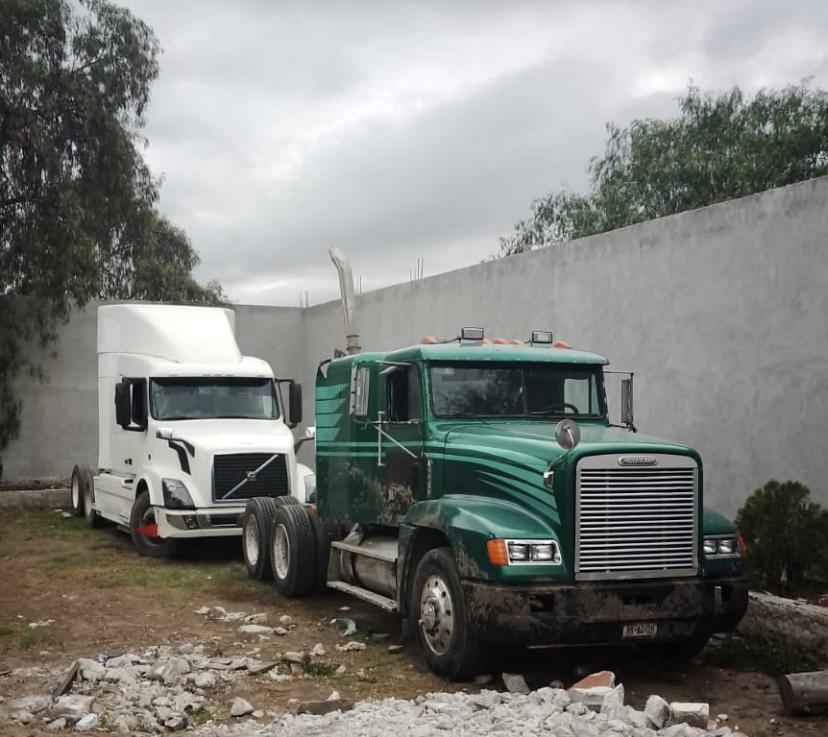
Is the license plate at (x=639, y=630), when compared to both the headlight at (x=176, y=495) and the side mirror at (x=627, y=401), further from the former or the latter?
the headlight at (x=176, y=495)

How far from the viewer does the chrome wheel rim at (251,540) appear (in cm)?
1105

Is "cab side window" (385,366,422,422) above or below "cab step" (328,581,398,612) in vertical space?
above

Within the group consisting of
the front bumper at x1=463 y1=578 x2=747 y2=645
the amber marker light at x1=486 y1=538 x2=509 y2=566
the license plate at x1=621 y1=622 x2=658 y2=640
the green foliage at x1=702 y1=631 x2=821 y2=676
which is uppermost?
the amber marker light at x1=486 y1=538 x2=509 y2=566

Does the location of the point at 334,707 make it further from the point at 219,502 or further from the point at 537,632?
the point at 219,502

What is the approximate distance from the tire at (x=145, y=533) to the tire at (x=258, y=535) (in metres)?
1.78

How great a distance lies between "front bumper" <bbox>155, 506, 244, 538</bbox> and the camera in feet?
40.0

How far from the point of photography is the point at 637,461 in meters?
6.86

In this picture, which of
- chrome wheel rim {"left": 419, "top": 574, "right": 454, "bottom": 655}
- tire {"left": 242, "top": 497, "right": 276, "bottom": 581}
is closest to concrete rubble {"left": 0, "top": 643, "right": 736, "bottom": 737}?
chrome wheel rim {"left": 419, "top": 574, "right": 454, "bottom": 655}

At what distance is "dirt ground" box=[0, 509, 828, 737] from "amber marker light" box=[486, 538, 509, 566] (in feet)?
3.01

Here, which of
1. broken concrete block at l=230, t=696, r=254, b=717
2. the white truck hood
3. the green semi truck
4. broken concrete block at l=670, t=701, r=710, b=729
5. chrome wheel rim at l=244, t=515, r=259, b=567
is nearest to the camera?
broken concrete block at l=670, t=701, r=710, b=729

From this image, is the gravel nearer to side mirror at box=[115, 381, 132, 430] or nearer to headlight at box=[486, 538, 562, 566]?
headlight at box=[486, 538, 562, 566]

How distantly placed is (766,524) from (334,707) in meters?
4.26

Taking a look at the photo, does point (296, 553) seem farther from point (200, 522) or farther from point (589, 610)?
point (589, 610)

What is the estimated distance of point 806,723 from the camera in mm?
6273
